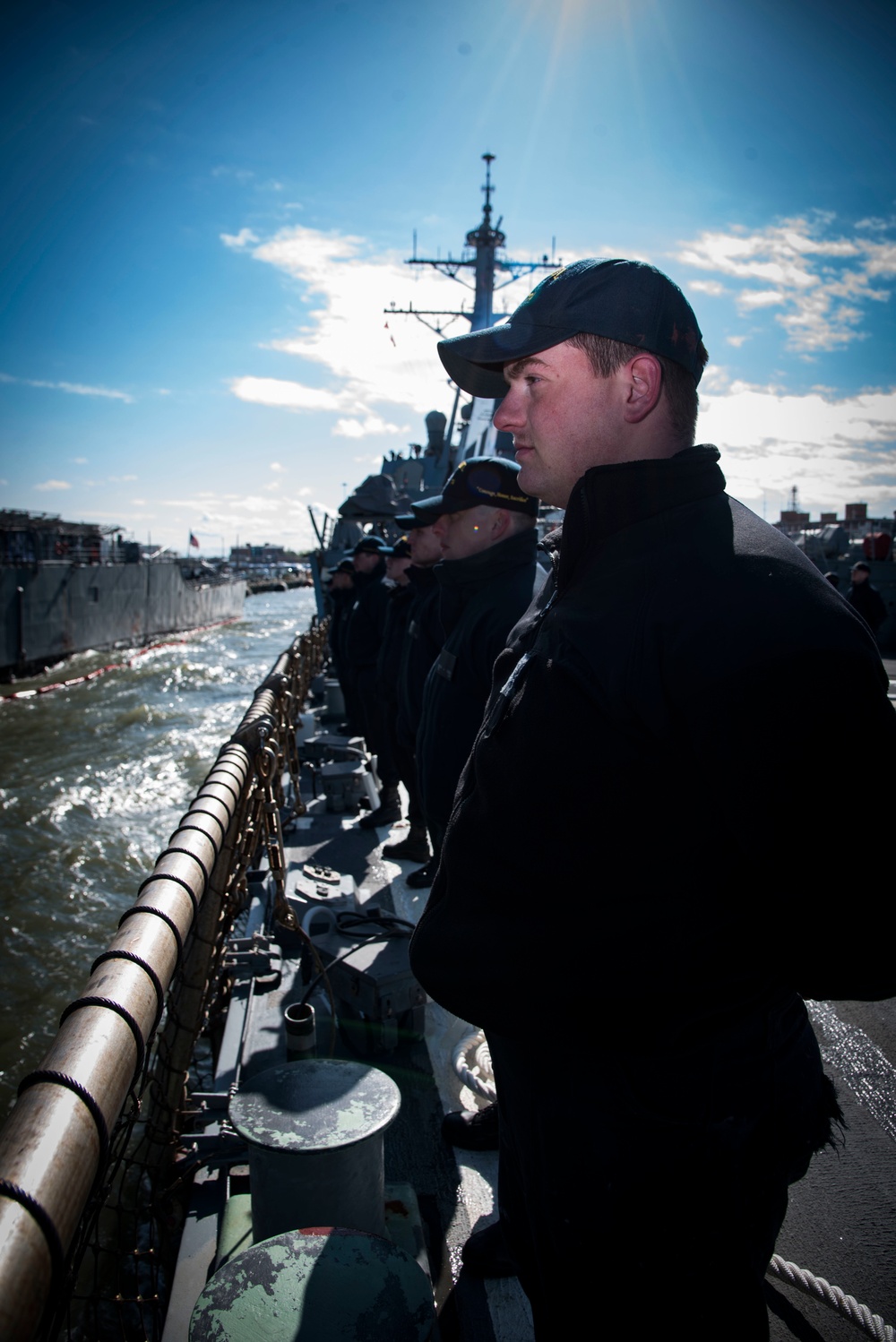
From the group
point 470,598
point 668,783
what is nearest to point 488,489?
point 470,598

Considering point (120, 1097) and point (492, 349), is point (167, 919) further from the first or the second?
point (492, 349)

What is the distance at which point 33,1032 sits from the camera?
487cm

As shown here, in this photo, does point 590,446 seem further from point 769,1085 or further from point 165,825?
point 165,825

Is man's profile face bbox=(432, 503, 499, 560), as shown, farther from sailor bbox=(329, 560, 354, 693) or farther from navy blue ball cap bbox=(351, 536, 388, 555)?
sailor bbox=(329, 560, 354, 693)

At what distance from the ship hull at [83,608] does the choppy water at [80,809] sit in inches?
76.2

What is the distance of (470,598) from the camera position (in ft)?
10.3

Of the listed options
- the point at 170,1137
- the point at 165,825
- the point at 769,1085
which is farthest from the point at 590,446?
the point at 165,825

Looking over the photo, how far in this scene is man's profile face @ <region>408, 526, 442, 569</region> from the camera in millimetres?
4582

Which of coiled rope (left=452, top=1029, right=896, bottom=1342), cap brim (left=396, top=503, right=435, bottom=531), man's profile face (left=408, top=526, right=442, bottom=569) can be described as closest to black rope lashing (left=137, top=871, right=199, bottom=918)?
coiled rope (left=452, top=1029, right=896, bottom=1342)

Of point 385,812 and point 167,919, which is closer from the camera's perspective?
point 167,919

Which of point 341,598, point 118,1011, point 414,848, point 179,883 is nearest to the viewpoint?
point 118,1011

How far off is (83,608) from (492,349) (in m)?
31.3

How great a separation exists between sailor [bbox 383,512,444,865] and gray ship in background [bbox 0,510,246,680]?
76.1 feet

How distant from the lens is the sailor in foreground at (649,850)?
2.98ft
